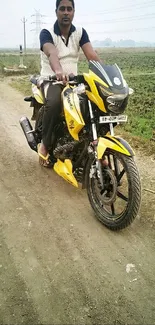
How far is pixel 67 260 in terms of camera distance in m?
2.81

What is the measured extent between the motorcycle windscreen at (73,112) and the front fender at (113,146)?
1.11 ft

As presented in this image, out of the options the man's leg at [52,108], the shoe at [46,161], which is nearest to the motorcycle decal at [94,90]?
the man's leg at [52,108]

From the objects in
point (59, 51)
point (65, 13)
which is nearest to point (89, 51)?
point (59, 51)

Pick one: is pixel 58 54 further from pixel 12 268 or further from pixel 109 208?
pixel 12 268

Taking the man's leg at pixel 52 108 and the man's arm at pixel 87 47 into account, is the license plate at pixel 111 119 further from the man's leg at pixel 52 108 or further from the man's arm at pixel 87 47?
the man's arm at pixel 87 47

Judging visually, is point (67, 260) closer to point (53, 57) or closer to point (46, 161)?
point (46, 161)

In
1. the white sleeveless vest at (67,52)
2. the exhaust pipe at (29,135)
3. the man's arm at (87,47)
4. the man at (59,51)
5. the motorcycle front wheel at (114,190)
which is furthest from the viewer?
the exhaust pipe at (29,135)

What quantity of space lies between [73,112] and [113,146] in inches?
26.4

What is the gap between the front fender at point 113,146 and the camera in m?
2.96

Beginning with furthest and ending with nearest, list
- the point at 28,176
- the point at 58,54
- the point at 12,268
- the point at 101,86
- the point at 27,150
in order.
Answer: the point at 27,150
the point at 28,176
the point at 58,54
the point at 101,86
the point at 12,268

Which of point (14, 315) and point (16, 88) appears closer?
point (14, 315)

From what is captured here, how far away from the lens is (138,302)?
7.84ft

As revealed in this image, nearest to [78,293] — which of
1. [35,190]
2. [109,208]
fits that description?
[109,208]

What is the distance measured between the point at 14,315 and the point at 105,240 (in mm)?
1182
